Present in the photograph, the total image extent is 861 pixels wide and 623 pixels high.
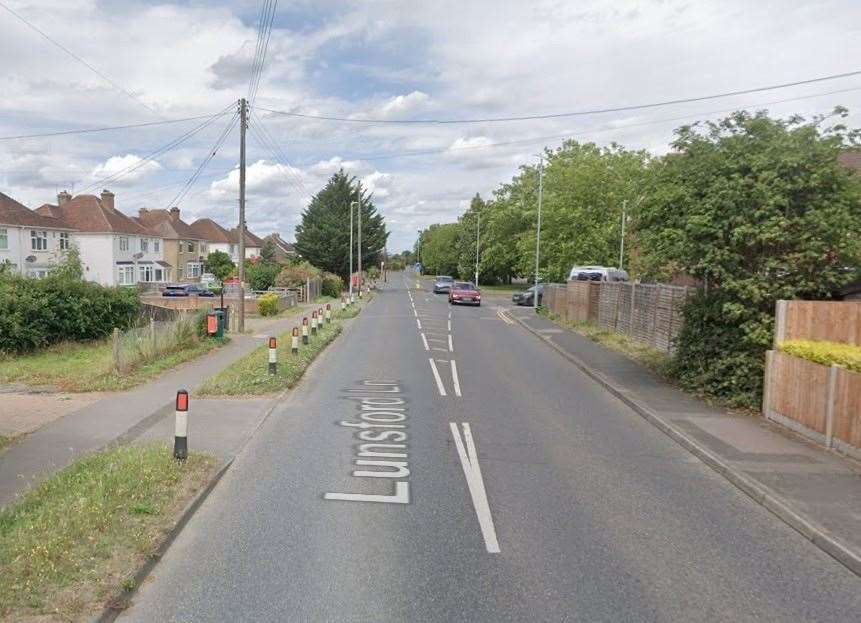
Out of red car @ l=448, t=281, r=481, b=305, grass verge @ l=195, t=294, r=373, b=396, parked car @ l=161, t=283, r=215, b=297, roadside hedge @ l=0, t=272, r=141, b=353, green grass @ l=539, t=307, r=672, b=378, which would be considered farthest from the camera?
parked car @ l=161, t=283, r=215, b=297

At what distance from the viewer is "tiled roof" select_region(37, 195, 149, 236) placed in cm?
5878

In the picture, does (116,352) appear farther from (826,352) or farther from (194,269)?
(194,269)

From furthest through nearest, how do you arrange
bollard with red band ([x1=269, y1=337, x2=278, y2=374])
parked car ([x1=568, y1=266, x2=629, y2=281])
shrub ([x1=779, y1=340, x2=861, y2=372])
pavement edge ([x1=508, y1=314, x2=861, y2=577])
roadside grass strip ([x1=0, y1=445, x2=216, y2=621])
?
parked car ([x1=568, y1=266, x2=629, y2=281]) < bollard with red band ([x1=269, y1=337, x2=278, y2=374]) < shrub ([x1=779, y1=340, x2=861, y2=372]) < pavement edge ([x1=508, y1=314, x2=861, y2=577]) < roadside grass strip ([x1=0, y1=445, x2=216, y2=621])

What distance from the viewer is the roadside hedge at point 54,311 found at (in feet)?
57.6

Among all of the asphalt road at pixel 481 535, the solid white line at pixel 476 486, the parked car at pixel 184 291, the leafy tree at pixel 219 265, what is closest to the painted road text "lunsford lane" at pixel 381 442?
the asphalt road at pixel 481 535

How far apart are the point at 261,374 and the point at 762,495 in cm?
942

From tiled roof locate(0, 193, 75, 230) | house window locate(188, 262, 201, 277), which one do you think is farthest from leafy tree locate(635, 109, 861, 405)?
house window locate(188, 262, 201, 277)

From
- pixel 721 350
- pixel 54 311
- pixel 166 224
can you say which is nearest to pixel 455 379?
pixel 721 350

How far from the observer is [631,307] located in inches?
896

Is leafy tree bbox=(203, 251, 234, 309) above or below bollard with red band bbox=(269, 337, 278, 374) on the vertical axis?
above

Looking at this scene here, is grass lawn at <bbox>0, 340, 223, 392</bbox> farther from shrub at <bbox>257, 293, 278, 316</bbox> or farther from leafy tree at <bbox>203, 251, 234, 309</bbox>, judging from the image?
leafy tree at <bbox>203, 251, 234, 309</bbox>

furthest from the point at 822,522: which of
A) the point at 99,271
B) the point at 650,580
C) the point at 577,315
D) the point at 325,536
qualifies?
the point at 99,271

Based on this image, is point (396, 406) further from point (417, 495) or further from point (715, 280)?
point (715, 280)

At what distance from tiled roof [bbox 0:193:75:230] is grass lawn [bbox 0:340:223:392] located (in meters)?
33.2
